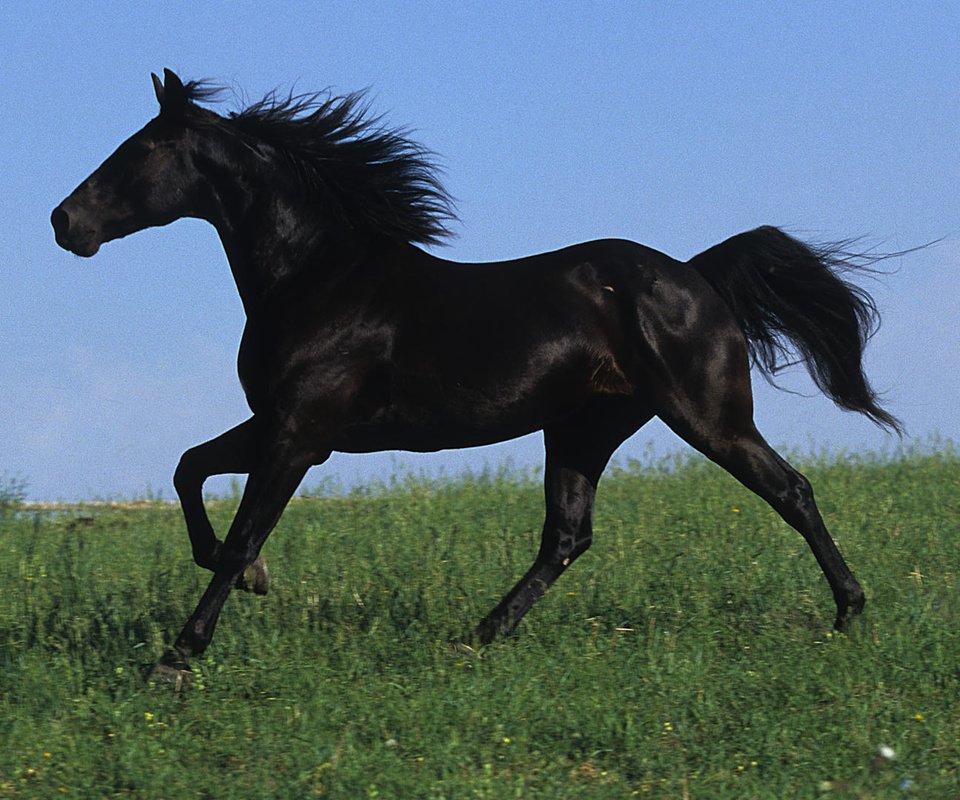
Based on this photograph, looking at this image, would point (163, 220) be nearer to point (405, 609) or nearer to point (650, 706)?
point (405, 609)

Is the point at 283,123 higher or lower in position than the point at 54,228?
higher

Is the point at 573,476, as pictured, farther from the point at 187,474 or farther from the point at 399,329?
the point at 187,474

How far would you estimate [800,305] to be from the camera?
22.0 feet

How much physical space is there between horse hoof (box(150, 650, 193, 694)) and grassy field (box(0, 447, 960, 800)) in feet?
0.29

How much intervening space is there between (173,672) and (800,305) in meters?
3.59

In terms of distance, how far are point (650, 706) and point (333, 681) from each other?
4.27 feet

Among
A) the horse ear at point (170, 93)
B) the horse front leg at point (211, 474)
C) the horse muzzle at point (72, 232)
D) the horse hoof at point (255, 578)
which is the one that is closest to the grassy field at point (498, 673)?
the horse hoof at point (255, 578)

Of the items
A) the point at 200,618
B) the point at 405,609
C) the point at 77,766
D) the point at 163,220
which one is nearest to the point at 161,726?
the point at 77,766

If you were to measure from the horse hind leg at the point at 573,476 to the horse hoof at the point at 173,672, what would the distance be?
173 centimetres

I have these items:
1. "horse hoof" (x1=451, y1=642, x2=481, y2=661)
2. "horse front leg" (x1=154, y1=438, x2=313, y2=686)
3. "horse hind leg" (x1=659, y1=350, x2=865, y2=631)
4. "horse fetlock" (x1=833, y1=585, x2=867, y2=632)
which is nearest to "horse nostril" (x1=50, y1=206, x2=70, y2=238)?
"horse front leg" (x1=154, y1=438, x2=313, y2=686)

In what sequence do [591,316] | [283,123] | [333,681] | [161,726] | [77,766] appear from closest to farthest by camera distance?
[77,766]
[161,726]
[333,681]
[591,316]
[283,123]

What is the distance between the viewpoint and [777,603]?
648 cm

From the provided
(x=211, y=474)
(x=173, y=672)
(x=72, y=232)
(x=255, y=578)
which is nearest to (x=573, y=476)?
(x=255, y=578)

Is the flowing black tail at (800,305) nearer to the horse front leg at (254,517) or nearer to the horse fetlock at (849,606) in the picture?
the horse fetlock at (849,606)
